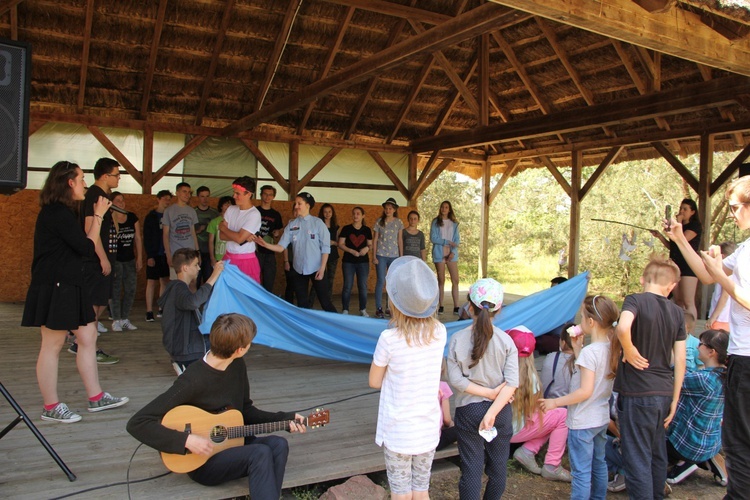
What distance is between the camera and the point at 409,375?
7.11 feet

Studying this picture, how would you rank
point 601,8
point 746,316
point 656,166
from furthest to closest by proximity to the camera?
point 656,166 < point 601,8 < point 746,316

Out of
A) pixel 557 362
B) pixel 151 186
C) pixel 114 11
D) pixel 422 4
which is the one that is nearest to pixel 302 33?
pixel 422 4

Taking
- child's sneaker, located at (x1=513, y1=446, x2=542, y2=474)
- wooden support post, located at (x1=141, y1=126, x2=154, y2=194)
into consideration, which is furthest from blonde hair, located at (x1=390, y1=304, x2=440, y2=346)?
wooden support post, located at (x1=141, y1=126, x2=154, y2=194)

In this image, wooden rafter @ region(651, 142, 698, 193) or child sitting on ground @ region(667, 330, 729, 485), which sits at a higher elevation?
wooden rafter @ region(651, 142, 698, 193)

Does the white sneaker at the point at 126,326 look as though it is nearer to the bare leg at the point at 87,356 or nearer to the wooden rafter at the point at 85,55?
the bare leg at the point at 87,356

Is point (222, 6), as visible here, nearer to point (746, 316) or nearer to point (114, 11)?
point (114, 11)

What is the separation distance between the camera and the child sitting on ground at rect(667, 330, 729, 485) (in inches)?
118

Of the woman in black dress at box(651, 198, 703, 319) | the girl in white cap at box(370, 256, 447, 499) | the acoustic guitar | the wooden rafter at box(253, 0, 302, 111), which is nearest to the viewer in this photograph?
the girl in white cap at box(370, 256, 447, 499)

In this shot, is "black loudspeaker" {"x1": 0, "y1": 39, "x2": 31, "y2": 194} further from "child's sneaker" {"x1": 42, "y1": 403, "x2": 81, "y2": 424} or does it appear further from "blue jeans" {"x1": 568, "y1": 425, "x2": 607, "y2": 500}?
"blue jeans" {"x1": 568, "y1": 425, "x2": 607, "y2": 500}

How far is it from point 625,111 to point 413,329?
5.50 meters

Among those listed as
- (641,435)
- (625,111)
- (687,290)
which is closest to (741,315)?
(641,435)

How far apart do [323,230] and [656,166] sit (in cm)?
1452

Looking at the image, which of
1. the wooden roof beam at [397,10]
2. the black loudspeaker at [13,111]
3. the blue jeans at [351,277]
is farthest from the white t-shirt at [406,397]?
the wooden roof beam at [397,10]

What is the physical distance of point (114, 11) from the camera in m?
6.82
